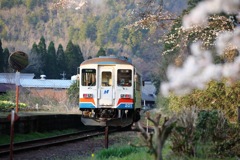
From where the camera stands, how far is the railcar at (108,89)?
60.8ft

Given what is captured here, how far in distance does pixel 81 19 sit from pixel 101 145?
68461 mm

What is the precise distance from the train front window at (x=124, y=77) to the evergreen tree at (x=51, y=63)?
41472 millimetres

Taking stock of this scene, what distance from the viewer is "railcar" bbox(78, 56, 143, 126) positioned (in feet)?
60.8

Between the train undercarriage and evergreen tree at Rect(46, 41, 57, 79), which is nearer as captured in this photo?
the train undercarriage

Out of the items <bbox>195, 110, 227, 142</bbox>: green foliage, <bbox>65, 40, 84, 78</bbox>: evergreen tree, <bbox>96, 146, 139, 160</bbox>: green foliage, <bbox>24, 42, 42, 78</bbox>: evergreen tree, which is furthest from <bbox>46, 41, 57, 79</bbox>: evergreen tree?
<bbox>195, 110, 227, 142</bbox>: green foliage

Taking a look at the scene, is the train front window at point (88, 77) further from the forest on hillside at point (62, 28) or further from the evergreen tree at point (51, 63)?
the forest on hillside at point (62, 28)

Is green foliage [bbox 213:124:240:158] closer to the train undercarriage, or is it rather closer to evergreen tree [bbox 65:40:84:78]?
the train undercarriage

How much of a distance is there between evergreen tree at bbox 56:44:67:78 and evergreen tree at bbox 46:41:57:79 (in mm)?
489

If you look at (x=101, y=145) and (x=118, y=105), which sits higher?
(x=118, y=105)

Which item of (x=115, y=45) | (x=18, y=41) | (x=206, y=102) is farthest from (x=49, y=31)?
(x=206, y=102)

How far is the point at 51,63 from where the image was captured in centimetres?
6059

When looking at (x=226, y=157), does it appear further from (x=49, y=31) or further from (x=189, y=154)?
(x=49, y=31)

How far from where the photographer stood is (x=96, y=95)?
18.7 meters

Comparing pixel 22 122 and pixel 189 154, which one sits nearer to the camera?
pixel 189 154
